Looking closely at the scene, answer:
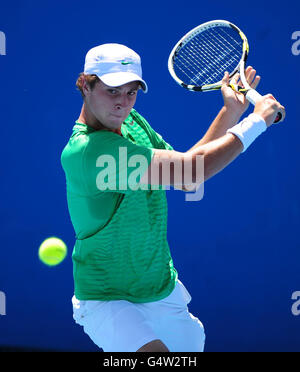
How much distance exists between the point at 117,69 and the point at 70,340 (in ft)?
7.66

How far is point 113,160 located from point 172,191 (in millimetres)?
1741

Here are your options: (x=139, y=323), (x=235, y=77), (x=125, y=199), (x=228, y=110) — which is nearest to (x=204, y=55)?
(x=235, y=77)

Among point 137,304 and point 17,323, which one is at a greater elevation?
point 137,304

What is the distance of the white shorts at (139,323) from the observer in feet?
8.16

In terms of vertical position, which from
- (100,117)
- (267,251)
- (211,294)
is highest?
(100,117)

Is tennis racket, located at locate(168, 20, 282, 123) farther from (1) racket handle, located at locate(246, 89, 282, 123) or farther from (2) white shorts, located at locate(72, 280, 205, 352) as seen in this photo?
(2) white shorts, located at locate(72, 280, 205, 352)

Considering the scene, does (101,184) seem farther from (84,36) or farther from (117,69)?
(84,36)

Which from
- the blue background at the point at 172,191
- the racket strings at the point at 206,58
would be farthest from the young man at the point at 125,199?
the blue background at the point at 172,191

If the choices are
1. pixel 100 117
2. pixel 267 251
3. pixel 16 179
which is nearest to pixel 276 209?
pixel 267 251

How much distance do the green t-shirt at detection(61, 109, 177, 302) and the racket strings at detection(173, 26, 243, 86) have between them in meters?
0.57

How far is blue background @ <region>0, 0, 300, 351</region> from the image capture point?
391 cm

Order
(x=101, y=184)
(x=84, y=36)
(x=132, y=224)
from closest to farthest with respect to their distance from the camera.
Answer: (x=101, y=184), (x=132, y=224), (x=84, y=36)

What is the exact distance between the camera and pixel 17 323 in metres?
4.29

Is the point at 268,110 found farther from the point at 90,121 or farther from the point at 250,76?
the point at 90,121
